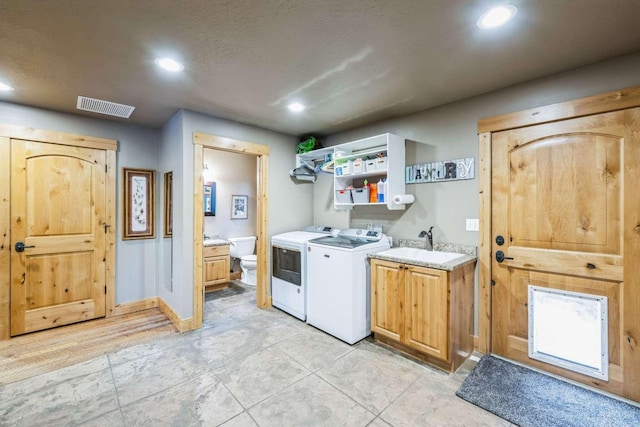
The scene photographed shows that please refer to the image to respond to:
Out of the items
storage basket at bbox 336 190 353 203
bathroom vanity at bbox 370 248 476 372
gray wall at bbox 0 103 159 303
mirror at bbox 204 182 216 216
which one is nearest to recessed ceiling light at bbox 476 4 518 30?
bathroom vanity at bbox 370 248 476 372

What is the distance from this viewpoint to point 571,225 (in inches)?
85.6

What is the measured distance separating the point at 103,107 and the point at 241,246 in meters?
2.81

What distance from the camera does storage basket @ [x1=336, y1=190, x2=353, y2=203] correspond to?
341 cm

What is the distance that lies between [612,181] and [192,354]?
12.0 ft

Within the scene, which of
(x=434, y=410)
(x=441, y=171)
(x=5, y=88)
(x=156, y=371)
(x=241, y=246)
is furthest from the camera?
(x=241, y=246)

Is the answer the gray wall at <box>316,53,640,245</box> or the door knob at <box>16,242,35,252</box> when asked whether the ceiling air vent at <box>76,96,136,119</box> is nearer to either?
the door knob at <box>16,242,35,252</box>

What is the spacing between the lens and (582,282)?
83.4 inches

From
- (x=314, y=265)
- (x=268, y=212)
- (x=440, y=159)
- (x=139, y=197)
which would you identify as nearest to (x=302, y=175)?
(x=268, y=212)

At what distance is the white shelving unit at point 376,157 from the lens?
2923 millimetres

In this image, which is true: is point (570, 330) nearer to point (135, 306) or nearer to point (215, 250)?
point (215, 250)

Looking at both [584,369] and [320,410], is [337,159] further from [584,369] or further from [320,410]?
[584,369]

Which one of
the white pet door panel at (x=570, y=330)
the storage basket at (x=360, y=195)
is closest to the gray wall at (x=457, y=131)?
the storage basket at (x=360, y=195)

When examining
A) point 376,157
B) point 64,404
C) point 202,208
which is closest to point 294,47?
point 376,157

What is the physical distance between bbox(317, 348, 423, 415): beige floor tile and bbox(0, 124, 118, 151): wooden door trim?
11.6 ft
